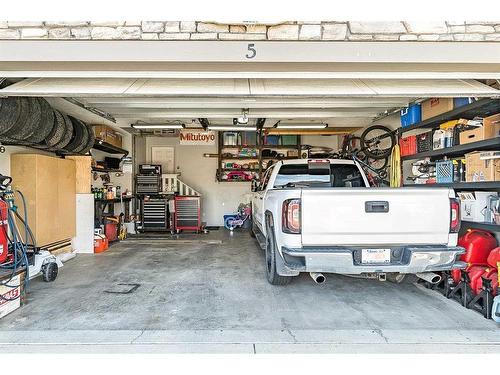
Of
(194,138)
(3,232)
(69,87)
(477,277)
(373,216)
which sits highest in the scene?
(194,138)

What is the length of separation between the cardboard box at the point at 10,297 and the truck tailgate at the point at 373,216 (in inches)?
120

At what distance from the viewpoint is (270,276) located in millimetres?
4031

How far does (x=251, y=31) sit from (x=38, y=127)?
328 centimetres

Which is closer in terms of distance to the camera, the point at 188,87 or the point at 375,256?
the point at 375,256

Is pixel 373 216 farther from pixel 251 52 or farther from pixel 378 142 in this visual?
pixel 378 142

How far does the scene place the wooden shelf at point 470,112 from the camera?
365 cm

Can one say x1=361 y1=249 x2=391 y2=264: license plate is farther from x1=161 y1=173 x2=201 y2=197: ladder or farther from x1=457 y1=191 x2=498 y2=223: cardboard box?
x1=161 y1=173 x2=201 y2=197: ladder

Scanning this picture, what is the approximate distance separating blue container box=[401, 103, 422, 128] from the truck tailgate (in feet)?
8.07

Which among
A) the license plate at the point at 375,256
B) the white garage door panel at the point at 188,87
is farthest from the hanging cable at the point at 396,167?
the white garage door panel at the point at 188,87

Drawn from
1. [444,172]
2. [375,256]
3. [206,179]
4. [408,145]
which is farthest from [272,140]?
[375,256]

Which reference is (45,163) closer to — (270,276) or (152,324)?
(152,324)

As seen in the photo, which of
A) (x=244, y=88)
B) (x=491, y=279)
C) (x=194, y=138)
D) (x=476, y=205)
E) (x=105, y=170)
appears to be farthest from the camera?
(x=194, y=138)

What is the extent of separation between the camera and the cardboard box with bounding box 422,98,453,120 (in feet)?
13.8

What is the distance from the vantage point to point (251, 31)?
2.98 m
